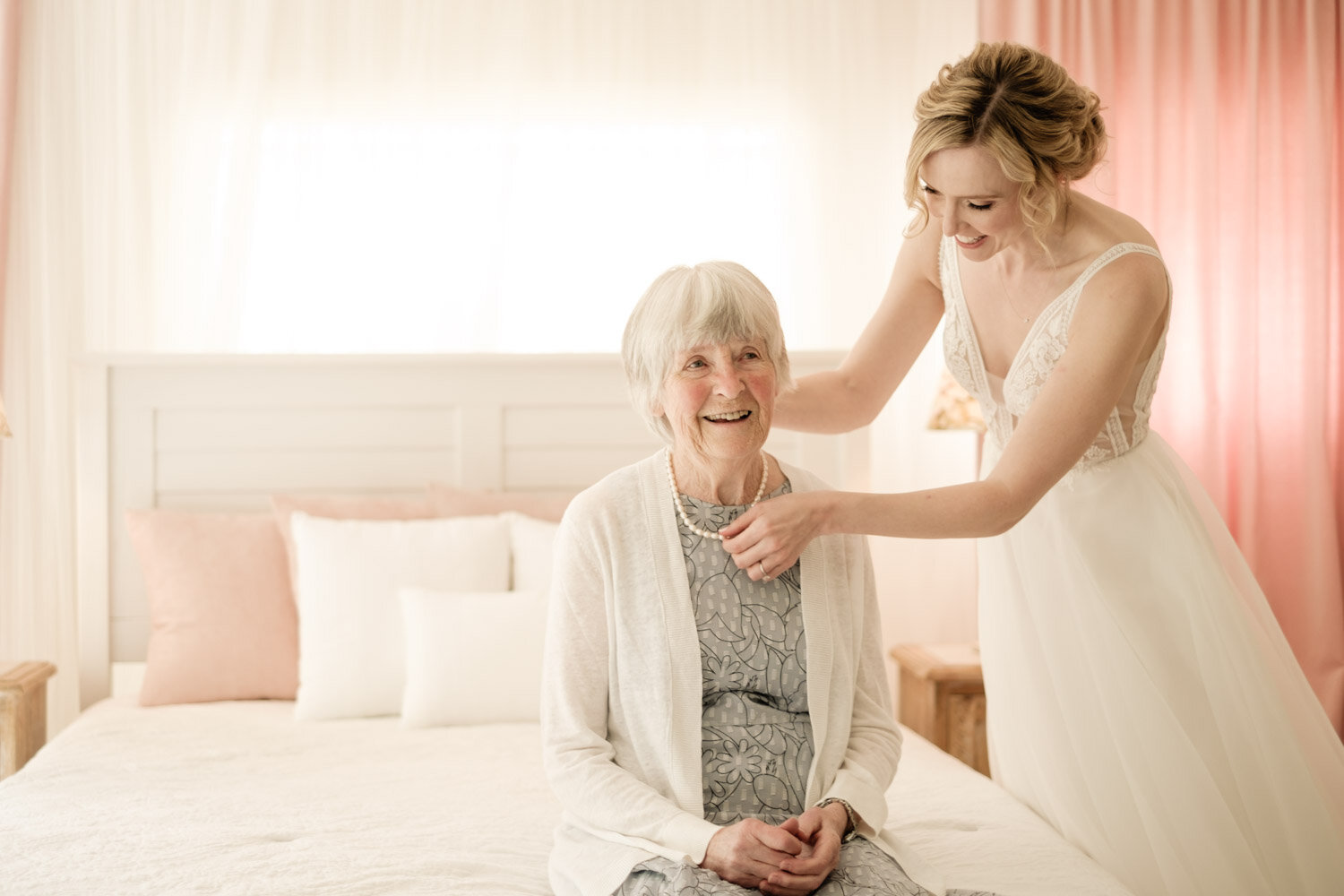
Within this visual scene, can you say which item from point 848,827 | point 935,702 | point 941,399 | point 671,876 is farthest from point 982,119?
point 935,702

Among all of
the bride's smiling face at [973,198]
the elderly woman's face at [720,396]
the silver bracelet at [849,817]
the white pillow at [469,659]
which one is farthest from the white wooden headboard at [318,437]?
the silver bracelet at [849,817]

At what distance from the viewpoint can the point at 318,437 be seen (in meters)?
3.20

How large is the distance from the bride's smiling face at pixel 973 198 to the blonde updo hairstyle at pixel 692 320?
12.5 inches

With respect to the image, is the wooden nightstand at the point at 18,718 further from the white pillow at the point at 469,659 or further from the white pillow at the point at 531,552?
the white pillow at the point at 531,552


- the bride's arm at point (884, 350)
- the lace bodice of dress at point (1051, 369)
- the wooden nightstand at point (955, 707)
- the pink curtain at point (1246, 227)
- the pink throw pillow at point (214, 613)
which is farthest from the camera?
the pink curtain at point (1246, 227)

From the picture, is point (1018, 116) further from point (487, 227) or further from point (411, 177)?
point (411, 177)

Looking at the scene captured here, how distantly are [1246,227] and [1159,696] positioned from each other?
2.54 metres

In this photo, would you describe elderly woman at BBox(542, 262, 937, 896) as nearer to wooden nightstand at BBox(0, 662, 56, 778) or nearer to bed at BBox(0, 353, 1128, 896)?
bed at BBox(0, 353, 1128, 896)

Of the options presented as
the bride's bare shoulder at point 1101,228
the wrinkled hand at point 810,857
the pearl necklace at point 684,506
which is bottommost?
the wrinkled hand at point 810,857

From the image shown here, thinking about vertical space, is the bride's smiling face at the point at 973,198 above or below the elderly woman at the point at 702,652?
above

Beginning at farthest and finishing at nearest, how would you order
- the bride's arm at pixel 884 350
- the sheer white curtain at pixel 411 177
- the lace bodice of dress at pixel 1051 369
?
the sheer white curtain at pixel 411 177
the bride's arm at pixel 884 350
the lace bodice of dress at pixel 1051 369

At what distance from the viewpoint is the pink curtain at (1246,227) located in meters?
3.64

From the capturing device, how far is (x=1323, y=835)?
5.27 ft

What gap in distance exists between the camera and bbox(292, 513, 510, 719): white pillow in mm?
2697
